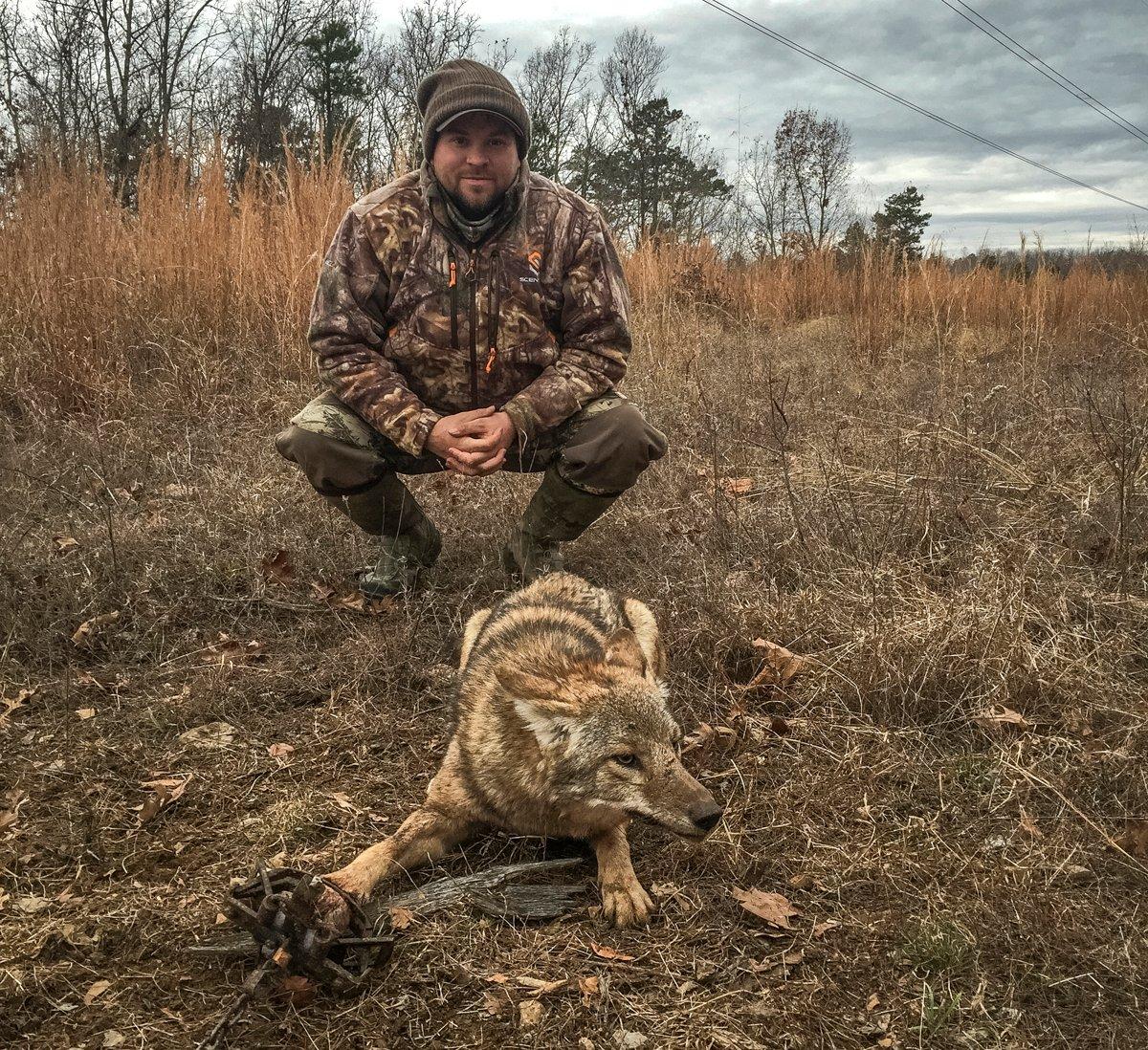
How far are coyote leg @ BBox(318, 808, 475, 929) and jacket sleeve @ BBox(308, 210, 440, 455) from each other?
188 centimetres

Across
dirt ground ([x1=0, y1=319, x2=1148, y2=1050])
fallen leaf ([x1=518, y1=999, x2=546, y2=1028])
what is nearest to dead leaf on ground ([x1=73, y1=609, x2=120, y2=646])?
dirt ground ([x1=0, y1=319, x2=1148, y2=1050])

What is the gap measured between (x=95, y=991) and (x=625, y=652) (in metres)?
1.72

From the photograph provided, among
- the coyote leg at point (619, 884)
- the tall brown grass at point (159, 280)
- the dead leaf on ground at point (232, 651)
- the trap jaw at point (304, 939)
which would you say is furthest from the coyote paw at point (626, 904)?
the tall brown grass at point (159, 280)

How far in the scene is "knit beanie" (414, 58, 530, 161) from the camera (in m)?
4.14

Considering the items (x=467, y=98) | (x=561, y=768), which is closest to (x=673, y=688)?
(x=561, y=768)

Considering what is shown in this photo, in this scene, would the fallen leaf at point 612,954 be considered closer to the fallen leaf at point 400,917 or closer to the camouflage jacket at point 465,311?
the fallen leaf at point 400,917

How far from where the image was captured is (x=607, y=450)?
439 centimetres

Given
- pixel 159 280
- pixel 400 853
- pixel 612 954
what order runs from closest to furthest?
pixel 612 954, pixel 400 853, pixel 159 280

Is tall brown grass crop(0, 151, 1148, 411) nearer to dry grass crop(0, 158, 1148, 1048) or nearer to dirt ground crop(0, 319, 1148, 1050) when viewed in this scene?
dry grass crop(0, 158, 1148, 1048)

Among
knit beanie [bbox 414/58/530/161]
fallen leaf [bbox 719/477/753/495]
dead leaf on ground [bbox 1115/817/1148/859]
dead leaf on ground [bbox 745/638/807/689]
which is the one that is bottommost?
dead leaf on ground [bbox 1115/817/1148/859]

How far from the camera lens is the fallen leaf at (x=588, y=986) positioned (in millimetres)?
2338

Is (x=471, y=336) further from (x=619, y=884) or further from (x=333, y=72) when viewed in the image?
(x=333, y=72)

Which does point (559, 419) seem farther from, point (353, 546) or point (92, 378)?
point (92, 378)

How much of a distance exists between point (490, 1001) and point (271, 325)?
255 inches
